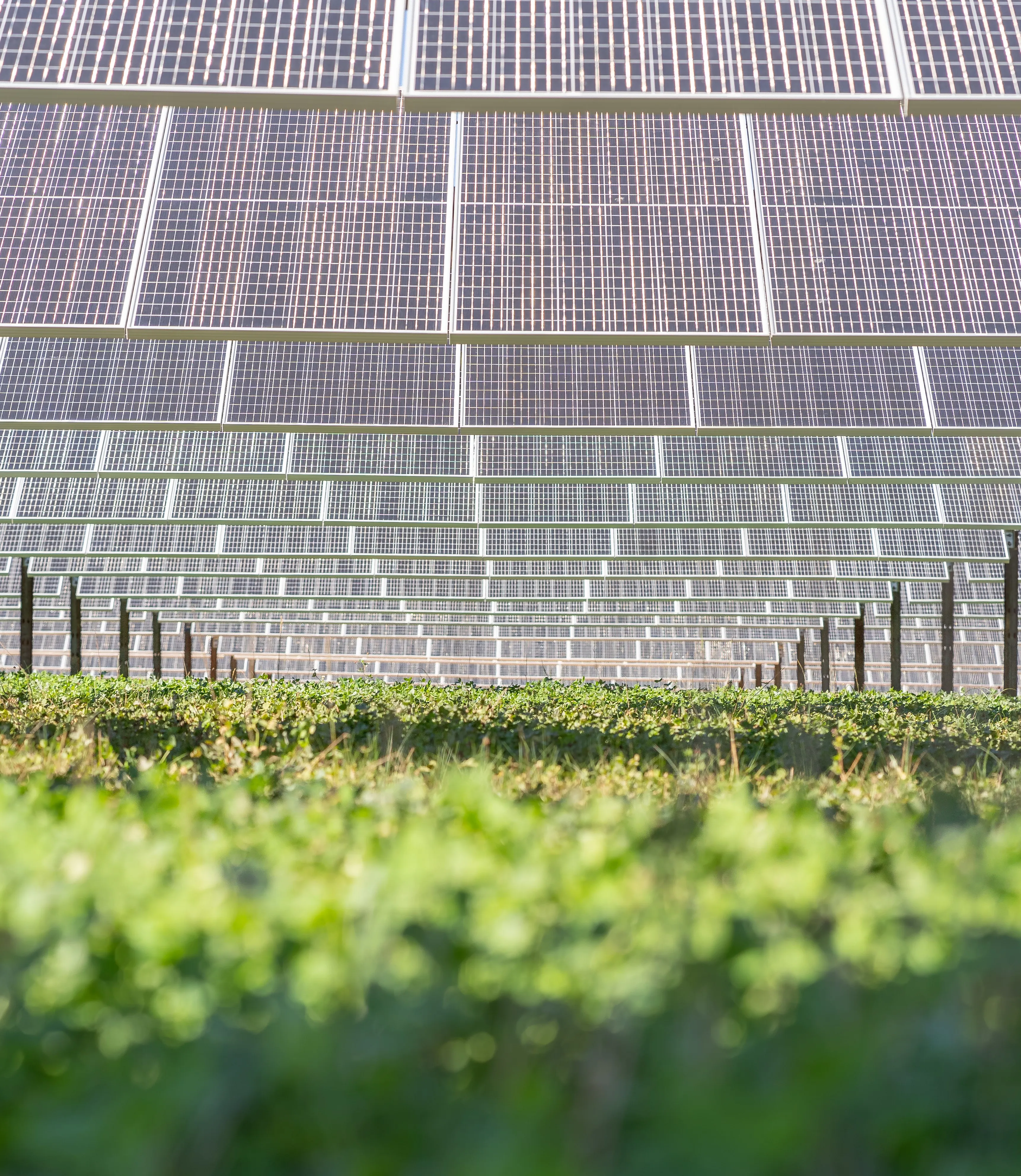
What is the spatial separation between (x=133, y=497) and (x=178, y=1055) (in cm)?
2850

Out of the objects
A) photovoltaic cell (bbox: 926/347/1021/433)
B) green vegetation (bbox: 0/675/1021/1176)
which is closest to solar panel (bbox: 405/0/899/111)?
photovoltaic cell (bbox: 926/347/1021/433)

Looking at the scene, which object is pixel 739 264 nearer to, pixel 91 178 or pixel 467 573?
pixel 91 178

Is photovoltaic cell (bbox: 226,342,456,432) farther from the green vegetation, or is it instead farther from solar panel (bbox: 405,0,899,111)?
the green vegetation

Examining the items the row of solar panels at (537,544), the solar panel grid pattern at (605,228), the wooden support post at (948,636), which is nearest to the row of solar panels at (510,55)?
the solar panel grid pattern at (605,228)

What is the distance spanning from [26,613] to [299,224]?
19700mm

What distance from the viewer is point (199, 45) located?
37.9 ft

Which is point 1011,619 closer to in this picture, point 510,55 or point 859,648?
point 859,648

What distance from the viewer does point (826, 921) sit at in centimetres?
310

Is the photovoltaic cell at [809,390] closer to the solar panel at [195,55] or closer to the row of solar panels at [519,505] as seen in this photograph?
the row of solar panels at [519,505]

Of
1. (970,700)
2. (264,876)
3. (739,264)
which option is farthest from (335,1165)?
(970,700)

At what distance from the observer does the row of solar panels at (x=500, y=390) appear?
60.9ft

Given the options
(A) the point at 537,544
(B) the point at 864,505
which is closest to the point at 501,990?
(B) the point at 864,505

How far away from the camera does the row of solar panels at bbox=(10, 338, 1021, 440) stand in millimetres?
18562

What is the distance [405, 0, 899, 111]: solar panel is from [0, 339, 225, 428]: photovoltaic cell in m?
8.32
